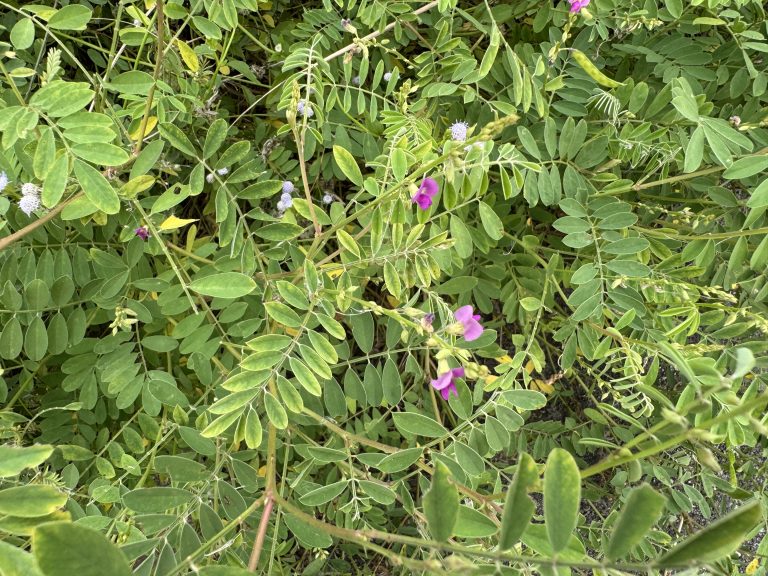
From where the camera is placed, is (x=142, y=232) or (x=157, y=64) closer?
(x=157, y=64)

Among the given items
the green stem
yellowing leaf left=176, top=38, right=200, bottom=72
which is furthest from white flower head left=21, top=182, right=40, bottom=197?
yellowing leaf left=176, top=38, right=200, bottom=72

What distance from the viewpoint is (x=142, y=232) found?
142cm

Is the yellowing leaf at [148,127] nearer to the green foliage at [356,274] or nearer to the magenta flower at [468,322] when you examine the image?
the green foliage at [356,274]

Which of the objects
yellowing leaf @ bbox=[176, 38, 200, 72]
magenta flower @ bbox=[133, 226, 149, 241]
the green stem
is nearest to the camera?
the green stem

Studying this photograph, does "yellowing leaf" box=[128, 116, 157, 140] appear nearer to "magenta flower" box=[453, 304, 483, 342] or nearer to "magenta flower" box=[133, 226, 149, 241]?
"magenta flower" box=[133, 226, 149, 241]

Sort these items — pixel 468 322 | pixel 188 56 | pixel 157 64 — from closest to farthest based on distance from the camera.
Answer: pixel 468 322
pixel 157 64
pixel 188 56

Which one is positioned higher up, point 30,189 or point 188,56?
point 188,56

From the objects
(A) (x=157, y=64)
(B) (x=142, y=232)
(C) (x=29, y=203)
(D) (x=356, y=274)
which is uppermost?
(A) (x=157, y=64)

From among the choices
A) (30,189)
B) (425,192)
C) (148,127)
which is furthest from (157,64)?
(425,192)

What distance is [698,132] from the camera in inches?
54.8

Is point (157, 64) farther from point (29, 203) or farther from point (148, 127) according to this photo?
point (29, 203)

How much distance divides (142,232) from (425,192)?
76 cm

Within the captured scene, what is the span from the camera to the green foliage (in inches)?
39.9

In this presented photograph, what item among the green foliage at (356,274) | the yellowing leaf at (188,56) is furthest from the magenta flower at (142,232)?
the yellowing leaf at (188,56)
